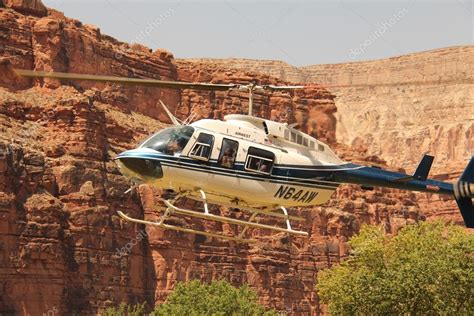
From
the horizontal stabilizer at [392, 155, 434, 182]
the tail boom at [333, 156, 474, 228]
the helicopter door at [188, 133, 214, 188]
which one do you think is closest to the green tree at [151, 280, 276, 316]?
the tail boom at [333, 156, 474, 228]

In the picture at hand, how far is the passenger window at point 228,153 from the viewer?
45.2 metres

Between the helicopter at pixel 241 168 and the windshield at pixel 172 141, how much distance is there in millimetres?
30

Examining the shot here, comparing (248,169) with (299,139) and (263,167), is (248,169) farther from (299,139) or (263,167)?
(299,139)

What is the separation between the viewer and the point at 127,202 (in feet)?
343

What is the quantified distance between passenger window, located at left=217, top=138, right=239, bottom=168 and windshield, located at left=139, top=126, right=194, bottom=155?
1098 millimetres

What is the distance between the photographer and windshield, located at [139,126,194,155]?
44.9 meters

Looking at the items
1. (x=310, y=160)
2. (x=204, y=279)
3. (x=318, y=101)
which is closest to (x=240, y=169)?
(x=310, y=160)

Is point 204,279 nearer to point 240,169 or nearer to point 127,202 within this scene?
point 127,202

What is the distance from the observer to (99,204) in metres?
101

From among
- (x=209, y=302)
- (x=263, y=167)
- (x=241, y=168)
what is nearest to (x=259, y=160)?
(x=263, y=167)

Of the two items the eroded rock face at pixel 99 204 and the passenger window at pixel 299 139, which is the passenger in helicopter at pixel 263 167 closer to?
the passenger window at pixel 299 139

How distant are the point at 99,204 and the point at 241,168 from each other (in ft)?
185

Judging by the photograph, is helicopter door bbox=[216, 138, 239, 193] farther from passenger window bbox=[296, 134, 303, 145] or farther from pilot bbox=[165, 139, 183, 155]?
passenger window bbox=[296, 134, 303, 145]

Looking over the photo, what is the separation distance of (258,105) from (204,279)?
29042 mm
